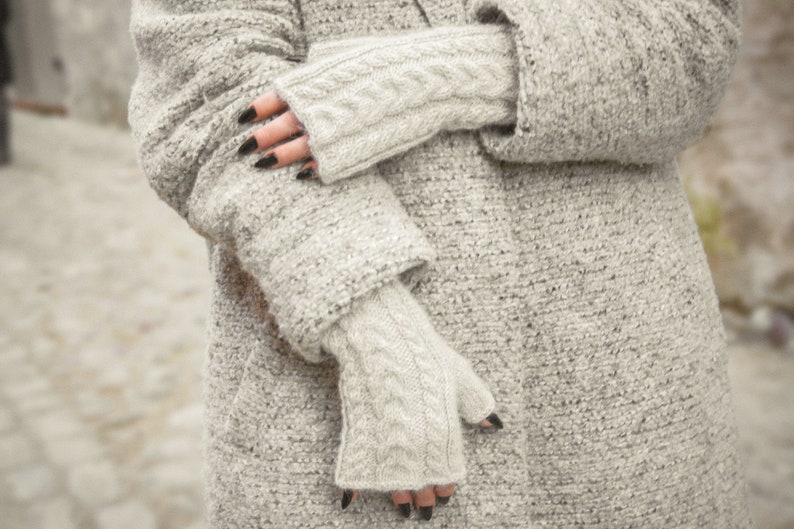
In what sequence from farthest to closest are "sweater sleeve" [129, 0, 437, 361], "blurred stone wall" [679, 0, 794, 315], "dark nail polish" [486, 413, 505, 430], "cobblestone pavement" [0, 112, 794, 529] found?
"blurred stone wall" [679, 0, 794, 315]
"cobblestone pavement" [0, 112, 794, 529]
"dark nail polish" [486, 413, 505, 430]
"sweater sleeve" [129, 0, 437, 361]

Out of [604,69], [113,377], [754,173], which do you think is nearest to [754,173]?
[754,173]

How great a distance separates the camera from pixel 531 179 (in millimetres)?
853

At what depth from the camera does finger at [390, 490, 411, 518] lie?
2.56 feet

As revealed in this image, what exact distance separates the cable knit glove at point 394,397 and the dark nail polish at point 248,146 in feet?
0.68

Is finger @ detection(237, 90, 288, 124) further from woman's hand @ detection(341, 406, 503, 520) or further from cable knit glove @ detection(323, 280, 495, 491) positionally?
woman's hand @ detection(341, 406, 503, 520)

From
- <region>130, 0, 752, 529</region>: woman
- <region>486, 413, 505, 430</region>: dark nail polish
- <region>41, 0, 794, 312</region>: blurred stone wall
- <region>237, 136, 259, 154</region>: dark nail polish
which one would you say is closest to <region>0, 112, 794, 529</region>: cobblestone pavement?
<region>41, 0, 794, 312</region>: blurred stone wall

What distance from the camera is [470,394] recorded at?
0.77m

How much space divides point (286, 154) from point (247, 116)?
7 cm

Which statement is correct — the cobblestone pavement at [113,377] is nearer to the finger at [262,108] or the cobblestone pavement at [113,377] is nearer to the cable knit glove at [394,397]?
the cable knit glove at [394,397]

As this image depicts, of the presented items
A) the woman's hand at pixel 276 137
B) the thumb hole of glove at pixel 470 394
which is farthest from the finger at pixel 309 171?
the thumb hole of glove at pixel 470 394

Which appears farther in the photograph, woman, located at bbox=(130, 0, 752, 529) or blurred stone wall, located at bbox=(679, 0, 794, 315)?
blurred stone wall, located at bbox=(679, 0, 794, 315)

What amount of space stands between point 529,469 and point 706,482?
26 cm

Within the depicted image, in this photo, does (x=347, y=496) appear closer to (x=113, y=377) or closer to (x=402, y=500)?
(x=402, y=500)

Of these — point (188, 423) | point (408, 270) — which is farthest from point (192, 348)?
point (408, 270)
